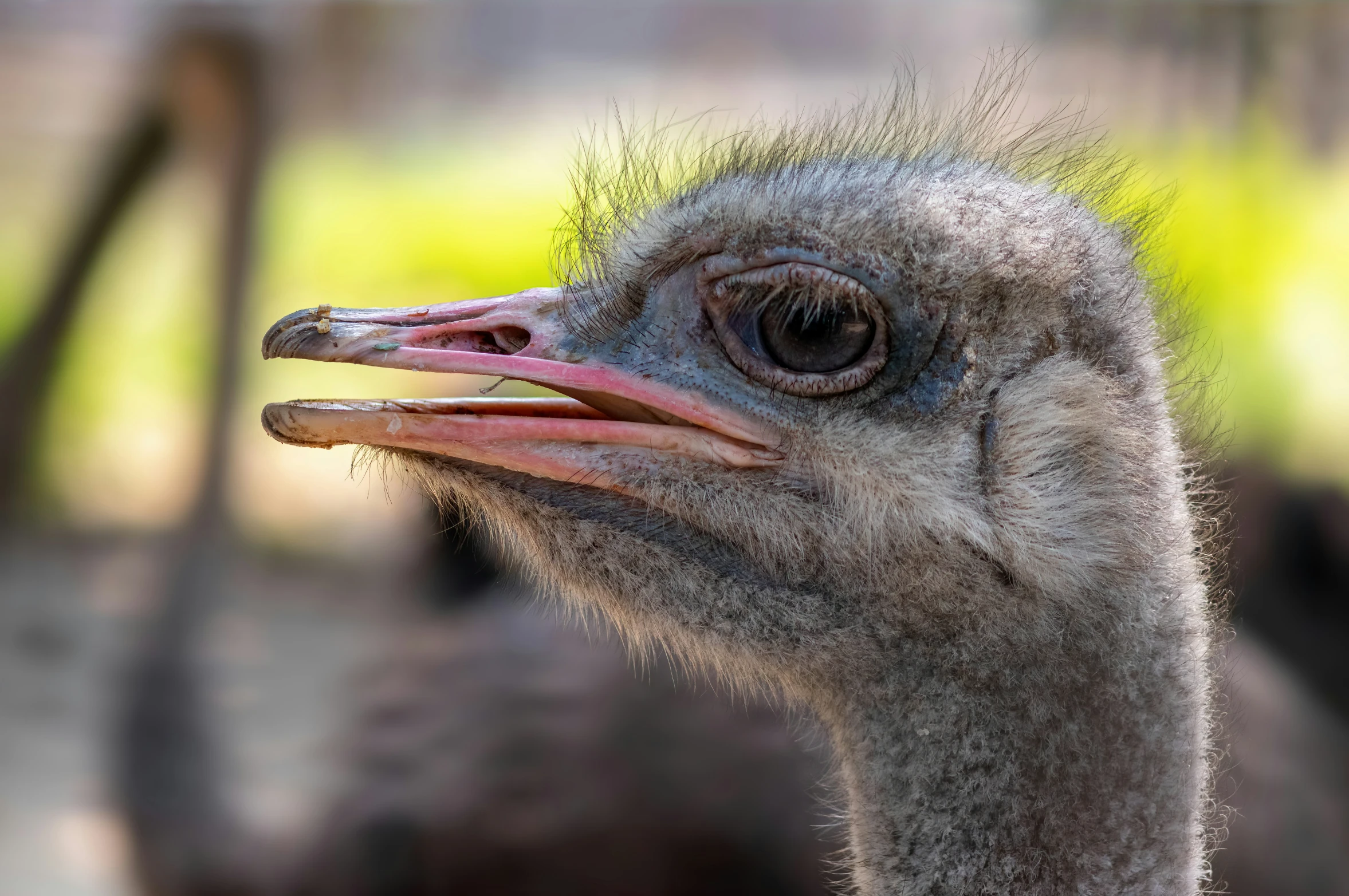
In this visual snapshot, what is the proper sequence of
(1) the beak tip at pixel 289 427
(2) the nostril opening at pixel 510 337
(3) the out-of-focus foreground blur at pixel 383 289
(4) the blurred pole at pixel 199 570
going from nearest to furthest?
1. (1) the beak tip at pixel 289 427
2. (2) the nostril opening at pixel 510 337
3. (4) the blurred pole at pixel 199 570
4. (3) the out-of-focus foreground blur at pixel 383 289

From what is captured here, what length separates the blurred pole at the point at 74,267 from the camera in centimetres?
402

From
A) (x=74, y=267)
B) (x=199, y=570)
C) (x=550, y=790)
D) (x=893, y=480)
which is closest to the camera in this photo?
(x=893, y=480)

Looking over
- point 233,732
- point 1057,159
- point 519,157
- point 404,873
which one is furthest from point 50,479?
point 1057,159

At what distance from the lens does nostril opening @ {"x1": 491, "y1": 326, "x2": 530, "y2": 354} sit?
1.49 m

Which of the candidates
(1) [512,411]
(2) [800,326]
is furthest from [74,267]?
(2) [800,326]

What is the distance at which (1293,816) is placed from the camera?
3002 millimetres

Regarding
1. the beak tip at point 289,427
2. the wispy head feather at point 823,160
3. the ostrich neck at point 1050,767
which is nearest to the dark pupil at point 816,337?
the wispy head feather at point 823,160

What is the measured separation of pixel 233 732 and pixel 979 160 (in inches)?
151

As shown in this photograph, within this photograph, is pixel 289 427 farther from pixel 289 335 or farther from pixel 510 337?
pixel 510 337

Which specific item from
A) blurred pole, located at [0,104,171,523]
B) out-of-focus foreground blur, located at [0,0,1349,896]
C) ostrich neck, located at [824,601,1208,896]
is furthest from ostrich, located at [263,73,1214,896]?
blurred pole, located at [0,104,171,523]

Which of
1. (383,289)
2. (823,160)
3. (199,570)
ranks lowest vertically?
(823,160)

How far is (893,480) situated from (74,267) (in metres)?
3.60

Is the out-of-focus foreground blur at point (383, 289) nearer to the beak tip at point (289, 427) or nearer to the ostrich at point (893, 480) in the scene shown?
the ostrich at point (893, 480)

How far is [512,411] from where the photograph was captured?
4.68 ft
